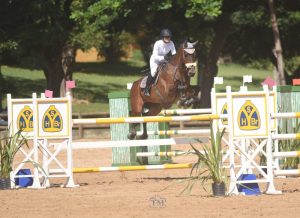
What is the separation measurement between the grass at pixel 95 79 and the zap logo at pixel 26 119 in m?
19.6

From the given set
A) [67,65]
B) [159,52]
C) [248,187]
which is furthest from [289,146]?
[67,65]

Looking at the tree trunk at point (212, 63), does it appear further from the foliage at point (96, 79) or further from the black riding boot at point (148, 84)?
the black riding boot at point (148, 84)

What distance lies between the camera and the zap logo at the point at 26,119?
13961 millimetres

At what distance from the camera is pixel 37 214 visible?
10211 mm

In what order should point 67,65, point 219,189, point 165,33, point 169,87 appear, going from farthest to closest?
point 67,65 → point 169,87 → point 165,33 → point 219,189

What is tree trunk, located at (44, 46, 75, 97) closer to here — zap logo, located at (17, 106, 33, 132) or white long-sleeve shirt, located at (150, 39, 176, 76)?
white long-sleeve shirt, located at (150, 39, 176, 76)

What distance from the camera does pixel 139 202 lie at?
11.1 m

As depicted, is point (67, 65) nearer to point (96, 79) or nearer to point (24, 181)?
point (96, 79)

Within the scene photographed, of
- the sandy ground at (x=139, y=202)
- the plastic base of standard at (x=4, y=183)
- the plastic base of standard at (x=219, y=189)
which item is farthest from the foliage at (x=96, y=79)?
the plastic base of standard at (x=219, y=189)

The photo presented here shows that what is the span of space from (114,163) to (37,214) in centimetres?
685

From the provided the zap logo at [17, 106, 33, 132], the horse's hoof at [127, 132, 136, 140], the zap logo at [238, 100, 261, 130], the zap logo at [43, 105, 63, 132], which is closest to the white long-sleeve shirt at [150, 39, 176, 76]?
the horse's hoof at [127, 132, 136, 140]

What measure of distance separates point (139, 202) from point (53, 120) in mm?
2928

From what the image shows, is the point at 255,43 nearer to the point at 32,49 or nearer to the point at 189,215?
the point at 32,49

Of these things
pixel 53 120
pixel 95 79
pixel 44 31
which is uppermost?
pixel 44 31
